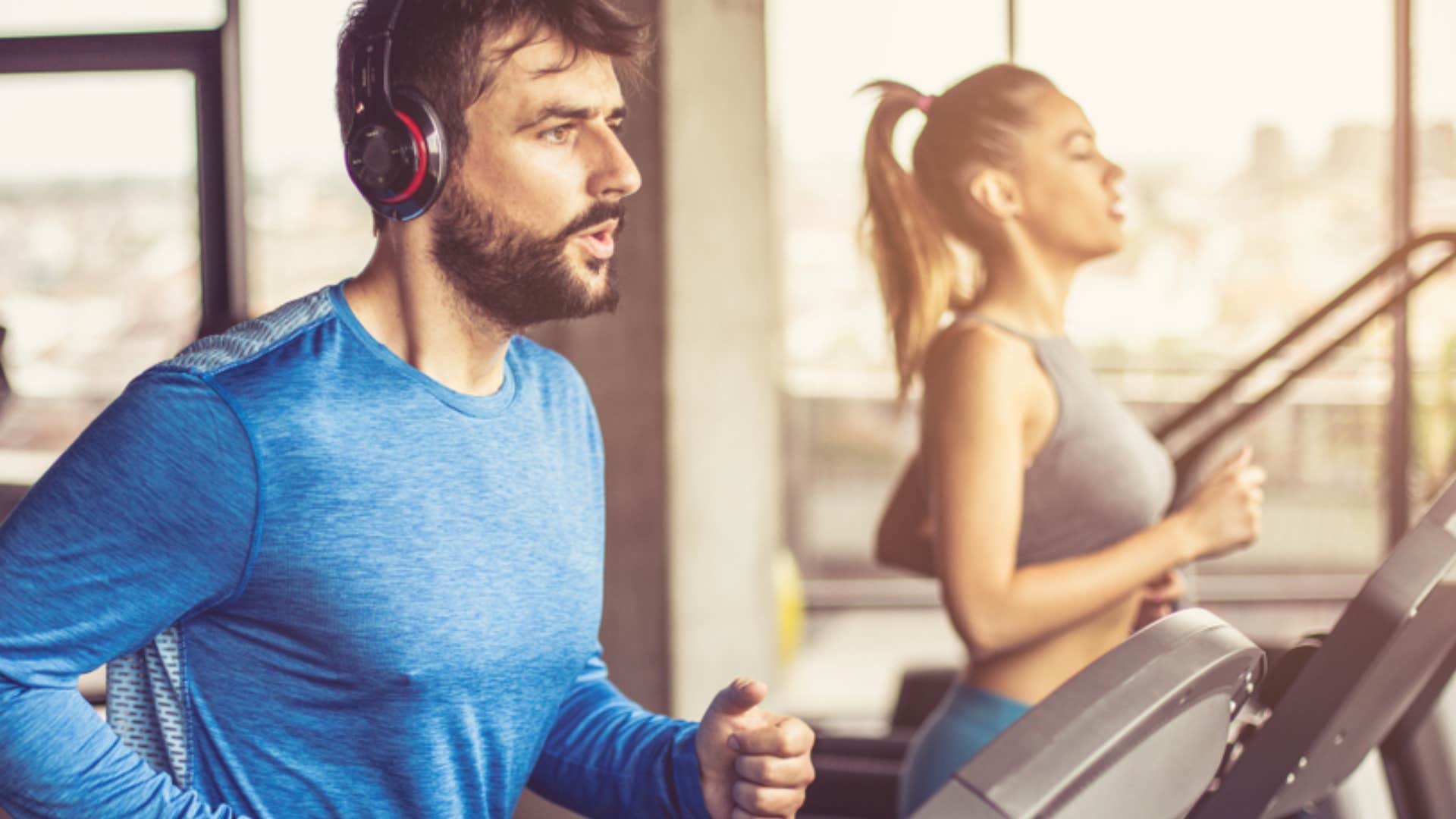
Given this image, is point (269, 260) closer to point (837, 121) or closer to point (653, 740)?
point (837, 121)

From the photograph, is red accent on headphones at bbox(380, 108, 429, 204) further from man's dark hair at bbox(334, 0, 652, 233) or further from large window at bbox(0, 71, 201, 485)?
large window at bbox(0, 71, 201, 485)

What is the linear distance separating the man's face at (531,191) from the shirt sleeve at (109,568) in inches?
9.1

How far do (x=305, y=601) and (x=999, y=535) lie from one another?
68 centimetres

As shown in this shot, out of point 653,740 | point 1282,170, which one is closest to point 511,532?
point 653,740

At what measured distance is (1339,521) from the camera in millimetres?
4883

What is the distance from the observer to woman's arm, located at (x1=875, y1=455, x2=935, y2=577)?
5.08 feet

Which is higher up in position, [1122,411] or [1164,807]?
[1122,411]

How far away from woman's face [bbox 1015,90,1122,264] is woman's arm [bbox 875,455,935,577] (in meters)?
0.32

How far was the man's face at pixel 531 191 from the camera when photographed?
3.34 ft

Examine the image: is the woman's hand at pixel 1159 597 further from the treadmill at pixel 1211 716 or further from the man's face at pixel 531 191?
the man's face at pixel 531 191

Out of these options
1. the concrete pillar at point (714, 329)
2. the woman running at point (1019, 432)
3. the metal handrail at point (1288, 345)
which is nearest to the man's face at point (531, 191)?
the woman running at point (1019, 432)

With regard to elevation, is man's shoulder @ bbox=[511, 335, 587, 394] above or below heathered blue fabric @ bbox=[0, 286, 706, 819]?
above

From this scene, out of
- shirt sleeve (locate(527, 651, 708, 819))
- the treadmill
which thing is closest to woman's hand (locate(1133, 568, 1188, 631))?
the treadmill

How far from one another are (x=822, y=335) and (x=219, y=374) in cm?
421
